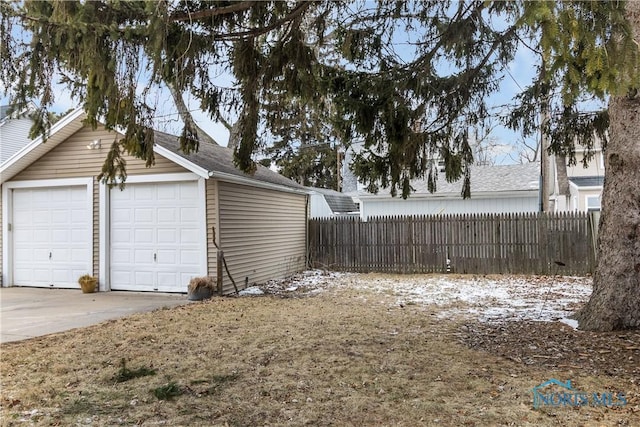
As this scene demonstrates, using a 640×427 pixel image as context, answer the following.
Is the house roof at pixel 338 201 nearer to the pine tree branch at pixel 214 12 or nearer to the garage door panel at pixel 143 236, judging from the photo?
the garage door panel at pixel 143 236

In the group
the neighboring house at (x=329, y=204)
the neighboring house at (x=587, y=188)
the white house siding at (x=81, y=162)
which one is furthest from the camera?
the neighboring house at (x=329, y=204)

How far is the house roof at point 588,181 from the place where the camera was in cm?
1736

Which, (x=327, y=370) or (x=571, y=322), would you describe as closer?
(x=327, y=370)

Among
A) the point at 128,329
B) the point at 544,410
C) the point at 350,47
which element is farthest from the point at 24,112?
the point at 544,410

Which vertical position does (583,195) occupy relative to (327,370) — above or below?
above

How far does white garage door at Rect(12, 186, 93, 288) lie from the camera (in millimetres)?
9445

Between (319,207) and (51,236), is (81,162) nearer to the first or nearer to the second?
(51,236)

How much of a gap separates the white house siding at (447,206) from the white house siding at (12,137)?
13.0 m

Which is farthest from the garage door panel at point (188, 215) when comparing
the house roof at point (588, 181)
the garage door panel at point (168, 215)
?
the house roof at point (588, 181)

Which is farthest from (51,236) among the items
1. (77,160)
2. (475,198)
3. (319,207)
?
(475,198)

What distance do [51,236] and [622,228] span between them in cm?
1038

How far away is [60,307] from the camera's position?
24.7 feet

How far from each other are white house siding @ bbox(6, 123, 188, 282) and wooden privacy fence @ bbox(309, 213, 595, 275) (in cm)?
577

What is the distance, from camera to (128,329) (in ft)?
19.3
